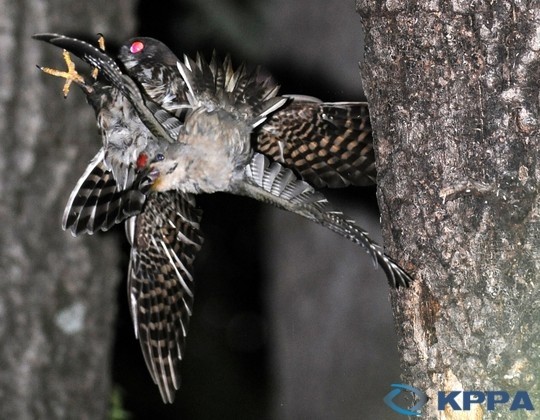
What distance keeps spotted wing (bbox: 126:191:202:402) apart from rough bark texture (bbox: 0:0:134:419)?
17.2 inches

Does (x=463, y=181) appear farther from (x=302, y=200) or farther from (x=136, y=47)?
(x=136, y=47)

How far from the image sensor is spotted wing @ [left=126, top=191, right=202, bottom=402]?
12.5ft

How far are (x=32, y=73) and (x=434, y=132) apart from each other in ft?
7.50

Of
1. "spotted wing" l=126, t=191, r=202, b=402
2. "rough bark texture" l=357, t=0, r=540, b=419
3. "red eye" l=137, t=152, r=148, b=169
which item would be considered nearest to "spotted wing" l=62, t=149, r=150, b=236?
"red eye" l=137, t=152, r=148, b=169

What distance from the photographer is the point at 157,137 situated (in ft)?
10.5

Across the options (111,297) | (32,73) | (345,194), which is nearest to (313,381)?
(345,194)

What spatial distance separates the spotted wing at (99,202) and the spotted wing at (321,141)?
616 millimetres

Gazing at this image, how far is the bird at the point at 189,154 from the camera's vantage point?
308cm

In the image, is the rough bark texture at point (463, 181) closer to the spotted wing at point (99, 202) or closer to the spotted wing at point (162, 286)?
the spotted wing at point (99, 202)

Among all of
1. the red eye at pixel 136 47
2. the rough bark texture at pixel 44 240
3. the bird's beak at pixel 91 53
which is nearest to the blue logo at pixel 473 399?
the bird's beak at pixel 91 53

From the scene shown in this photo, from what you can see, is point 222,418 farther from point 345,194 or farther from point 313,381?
point 345,194

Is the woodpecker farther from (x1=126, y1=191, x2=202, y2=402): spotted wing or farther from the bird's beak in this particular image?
the bird's beak

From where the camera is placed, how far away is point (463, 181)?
246 centimetres

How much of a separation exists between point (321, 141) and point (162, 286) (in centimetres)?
96
